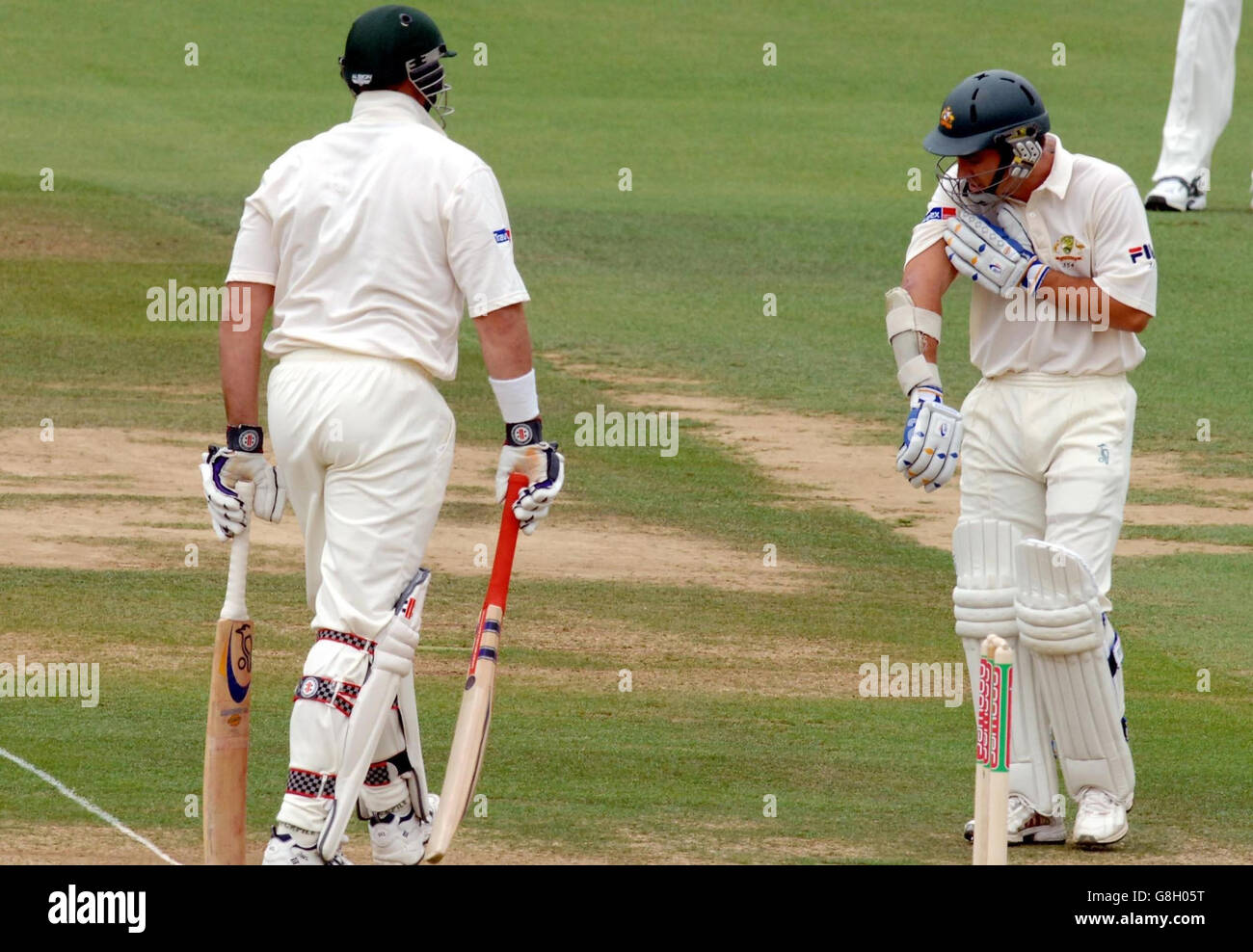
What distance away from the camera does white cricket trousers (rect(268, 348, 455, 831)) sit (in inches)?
242

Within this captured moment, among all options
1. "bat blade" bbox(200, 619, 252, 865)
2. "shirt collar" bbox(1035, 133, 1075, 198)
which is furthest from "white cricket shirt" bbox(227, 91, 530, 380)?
"shirt collar" bbox(1035, 133, 1075, 198)

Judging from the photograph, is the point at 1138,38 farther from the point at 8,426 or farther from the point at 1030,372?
the point at 1030,372

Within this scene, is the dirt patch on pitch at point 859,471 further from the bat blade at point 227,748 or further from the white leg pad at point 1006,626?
the bat blade at point 227,748

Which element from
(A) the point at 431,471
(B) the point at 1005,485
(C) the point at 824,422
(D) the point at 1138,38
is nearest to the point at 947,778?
(B) the point at 1005,485

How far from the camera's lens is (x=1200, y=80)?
22.8m

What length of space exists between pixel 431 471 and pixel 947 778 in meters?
2.48

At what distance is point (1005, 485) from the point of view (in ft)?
24.2

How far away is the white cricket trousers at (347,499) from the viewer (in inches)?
242

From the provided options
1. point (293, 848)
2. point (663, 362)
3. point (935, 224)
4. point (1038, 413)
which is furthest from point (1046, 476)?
point (663, 362)

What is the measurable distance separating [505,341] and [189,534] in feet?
20.0

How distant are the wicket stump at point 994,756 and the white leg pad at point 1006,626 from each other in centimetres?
154

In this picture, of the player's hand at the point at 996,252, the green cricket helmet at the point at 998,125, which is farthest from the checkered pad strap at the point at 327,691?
the green cricket helmet at the point at 998,125

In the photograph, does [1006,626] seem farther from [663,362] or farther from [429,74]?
[663,362]

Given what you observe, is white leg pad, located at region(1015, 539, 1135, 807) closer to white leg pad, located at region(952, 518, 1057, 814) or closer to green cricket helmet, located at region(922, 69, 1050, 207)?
white leg pad, located at region(952, 518, 1057, 814)
